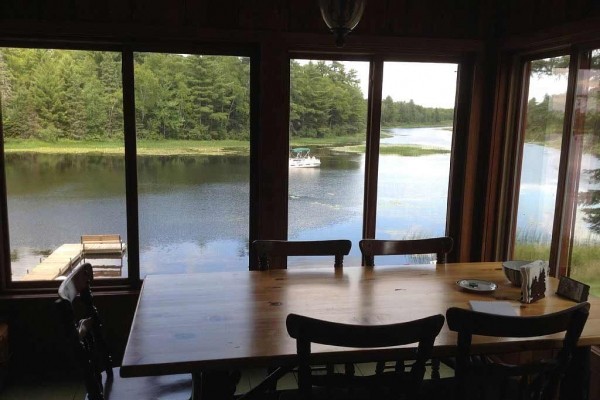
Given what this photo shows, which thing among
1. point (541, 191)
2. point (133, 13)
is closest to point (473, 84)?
point (541, 191)

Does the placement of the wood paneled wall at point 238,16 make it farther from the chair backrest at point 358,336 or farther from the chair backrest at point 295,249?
the chair backrest at point 358,336

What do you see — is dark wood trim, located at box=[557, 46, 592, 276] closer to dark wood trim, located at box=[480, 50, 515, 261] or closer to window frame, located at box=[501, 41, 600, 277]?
window frame, located at box=[501, 41, 600, 277]

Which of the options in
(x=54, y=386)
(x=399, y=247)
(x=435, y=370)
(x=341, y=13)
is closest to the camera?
(x=341, y=13)

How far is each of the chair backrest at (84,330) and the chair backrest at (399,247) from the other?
4.51 ft

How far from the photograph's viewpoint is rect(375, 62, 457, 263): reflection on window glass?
12.0 ft

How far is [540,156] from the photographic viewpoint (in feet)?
10.8

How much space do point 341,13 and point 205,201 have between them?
1.83 meters

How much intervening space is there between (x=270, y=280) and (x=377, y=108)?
172 cm

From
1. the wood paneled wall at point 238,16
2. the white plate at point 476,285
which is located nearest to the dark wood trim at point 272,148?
the wood paneled wall at point 238,16

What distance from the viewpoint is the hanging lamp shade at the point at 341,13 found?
204 cm

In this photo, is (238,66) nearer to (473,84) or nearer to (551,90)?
(473,84)

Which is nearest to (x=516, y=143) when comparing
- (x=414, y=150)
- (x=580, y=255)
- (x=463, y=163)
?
(x=463, y=163)

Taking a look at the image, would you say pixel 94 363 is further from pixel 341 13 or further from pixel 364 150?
pixel 364 150

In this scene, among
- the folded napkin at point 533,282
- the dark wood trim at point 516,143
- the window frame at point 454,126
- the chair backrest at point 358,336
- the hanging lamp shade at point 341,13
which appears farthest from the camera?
the window frame at point 454,126
